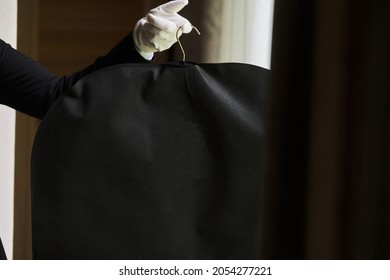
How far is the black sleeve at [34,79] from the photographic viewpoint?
39.8 inches

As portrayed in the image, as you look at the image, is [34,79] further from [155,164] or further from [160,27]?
[155,164]

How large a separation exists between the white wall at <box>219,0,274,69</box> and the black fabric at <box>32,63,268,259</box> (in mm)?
449

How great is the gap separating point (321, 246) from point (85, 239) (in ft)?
1.40

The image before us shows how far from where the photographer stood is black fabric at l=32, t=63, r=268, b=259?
2.50 feet

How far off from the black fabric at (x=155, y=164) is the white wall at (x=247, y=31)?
449mm

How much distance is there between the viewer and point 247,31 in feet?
4.29

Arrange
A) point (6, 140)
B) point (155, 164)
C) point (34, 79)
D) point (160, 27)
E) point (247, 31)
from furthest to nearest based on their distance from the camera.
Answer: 1. point (6, 140)
2. point (247, 31)
3. point (34, 79)
4. point (160, 27)
5. point (155, 164)

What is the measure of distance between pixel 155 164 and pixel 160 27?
0.80ft

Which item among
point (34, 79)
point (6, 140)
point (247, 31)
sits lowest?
point (6, 140)

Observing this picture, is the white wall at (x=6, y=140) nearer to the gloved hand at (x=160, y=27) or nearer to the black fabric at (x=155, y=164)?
the gloved hand at (x=160, y=27)

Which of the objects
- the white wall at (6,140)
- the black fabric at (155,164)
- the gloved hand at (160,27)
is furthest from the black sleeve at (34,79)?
the white wall at (6,140)

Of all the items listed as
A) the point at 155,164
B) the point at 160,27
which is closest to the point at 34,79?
the point at 160,27

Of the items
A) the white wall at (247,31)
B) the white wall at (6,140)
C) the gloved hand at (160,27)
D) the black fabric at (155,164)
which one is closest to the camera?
the black fabric at (155,164)
